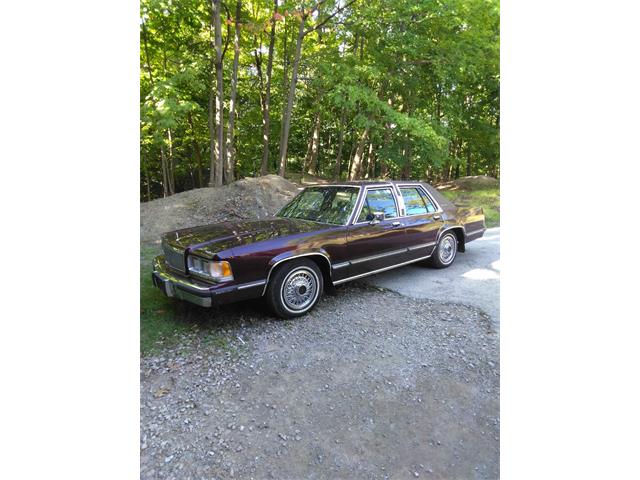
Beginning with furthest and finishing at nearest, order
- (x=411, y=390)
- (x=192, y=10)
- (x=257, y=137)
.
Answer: (x=257, y=137)
(x=192, y=10)
(x=411, y=390)

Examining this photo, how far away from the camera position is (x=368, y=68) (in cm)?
904

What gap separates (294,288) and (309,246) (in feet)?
1.47

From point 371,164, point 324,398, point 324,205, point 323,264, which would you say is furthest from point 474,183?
point 324,398

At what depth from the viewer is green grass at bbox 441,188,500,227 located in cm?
1048

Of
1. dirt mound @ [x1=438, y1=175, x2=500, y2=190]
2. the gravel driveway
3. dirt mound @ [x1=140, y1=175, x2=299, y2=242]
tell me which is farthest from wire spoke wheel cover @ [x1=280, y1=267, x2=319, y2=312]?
dirt mound @ [x1=438, y1=175, x2=500, y2=190]

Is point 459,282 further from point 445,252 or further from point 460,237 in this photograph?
point 460,237

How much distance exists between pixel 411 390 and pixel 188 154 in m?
15.3

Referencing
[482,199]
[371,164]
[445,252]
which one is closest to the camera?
[445,252]

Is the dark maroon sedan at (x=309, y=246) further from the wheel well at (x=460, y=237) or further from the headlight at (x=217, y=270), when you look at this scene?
the wheel well at (x=460, y=237)

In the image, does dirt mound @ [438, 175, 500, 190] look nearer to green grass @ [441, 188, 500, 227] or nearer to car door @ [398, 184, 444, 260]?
green grass @ [441, 188, 500, 227]

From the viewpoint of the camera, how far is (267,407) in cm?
220

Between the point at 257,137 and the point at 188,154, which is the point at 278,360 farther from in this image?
the point at 188,154

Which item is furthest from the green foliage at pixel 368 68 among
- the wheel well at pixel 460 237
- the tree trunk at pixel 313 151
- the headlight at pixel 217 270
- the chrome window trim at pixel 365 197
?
the headlight at pixel 217 270
